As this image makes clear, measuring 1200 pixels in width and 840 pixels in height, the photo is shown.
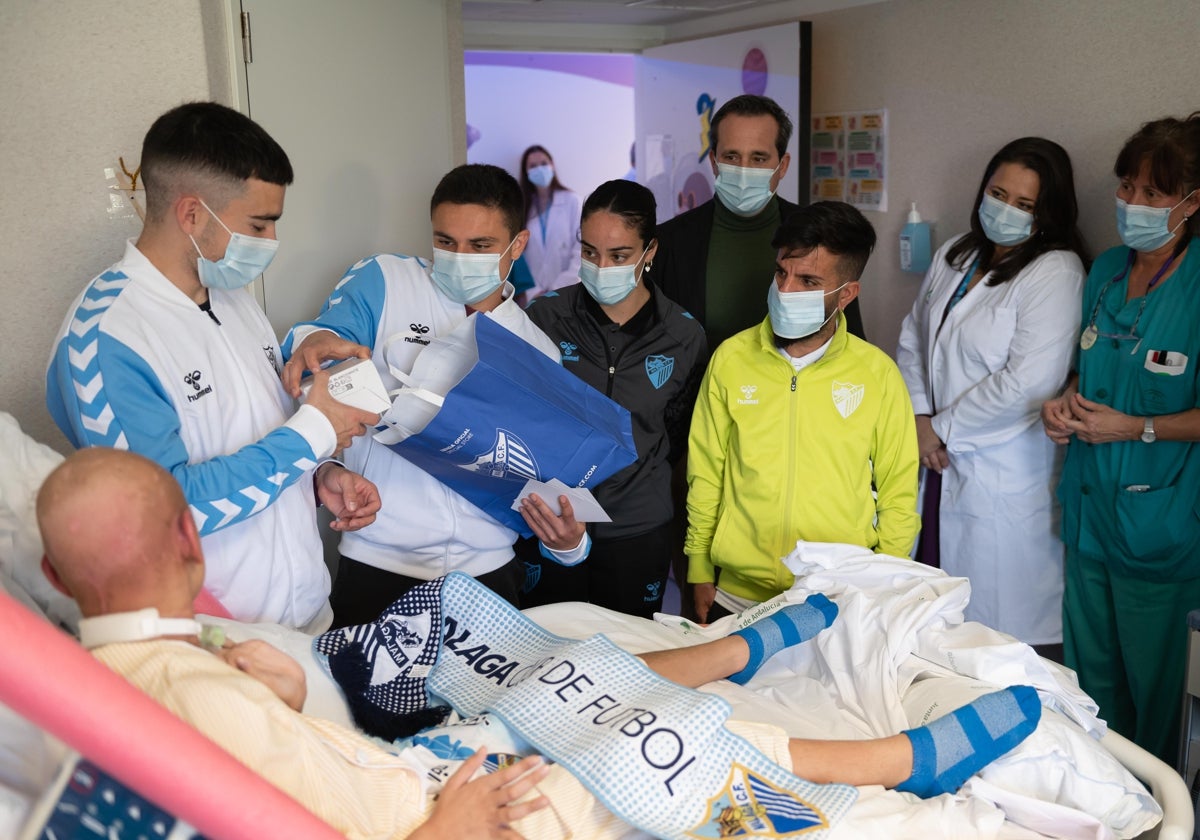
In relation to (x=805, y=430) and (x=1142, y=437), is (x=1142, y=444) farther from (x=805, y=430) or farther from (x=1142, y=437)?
(x=805, y=430)

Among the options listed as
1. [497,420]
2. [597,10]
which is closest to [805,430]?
[497,420]

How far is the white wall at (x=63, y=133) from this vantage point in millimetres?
2230

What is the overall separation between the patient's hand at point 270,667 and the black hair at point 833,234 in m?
1.62

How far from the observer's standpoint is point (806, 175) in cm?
437

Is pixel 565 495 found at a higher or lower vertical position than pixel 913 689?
higher

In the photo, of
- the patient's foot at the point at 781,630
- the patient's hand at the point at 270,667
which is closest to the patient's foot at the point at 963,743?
the patient's foot at the point at 781,630

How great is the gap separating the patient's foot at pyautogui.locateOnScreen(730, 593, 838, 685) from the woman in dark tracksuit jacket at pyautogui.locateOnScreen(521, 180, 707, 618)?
2.16ft

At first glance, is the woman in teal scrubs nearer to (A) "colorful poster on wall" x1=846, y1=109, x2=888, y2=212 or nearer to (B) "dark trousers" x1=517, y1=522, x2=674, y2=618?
(B) "dark trousers" x1=517, y1=522, x2=674, y2=618

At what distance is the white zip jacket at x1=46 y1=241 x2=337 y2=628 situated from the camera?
1.77 meters

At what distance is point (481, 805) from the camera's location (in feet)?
4.78

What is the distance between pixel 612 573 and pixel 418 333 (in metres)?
0.84

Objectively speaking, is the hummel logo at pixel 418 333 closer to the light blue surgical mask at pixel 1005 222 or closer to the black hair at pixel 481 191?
the black hair at pixel 481 191

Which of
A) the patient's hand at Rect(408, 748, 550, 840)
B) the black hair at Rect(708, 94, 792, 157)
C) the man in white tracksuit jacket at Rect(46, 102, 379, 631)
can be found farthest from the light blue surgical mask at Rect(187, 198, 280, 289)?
the black hair at Rect(708, 94, 792, 157)

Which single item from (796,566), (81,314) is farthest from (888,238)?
(81,314)
